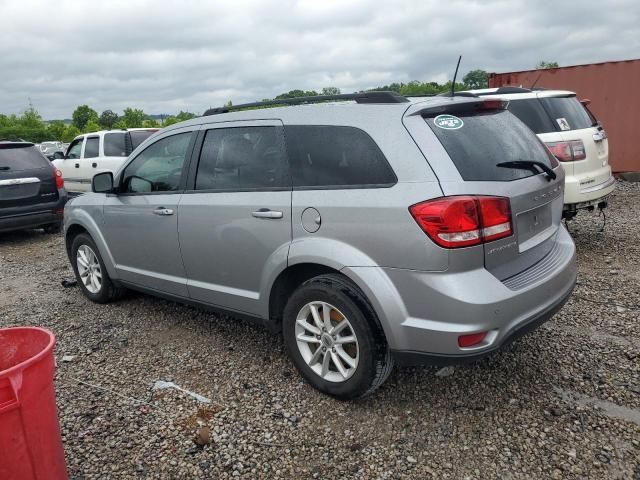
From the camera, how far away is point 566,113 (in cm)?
585

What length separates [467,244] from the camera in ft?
8.03

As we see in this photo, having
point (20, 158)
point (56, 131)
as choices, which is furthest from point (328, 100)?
point (56, 131)

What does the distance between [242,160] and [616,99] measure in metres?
10.9

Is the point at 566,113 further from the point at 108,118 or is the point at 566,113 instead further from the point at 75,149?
the point at 108,118

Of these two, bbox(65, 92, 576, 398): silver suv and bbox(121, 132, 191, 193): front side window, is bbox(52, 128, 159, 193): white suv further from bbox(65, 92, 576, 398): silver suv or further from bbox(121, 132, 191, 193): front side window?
bbox(65, 92, 576, 398): silver suv

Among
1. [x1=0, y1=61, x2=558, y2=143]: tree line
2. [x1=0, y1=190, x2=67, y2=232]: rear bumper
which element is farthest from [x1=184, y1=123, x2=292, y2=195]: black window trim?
[x1=0, y1=61, x2=558, y2=143]: tree line

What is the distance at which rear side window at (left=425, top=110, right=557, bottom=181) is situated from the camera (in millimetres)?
2605

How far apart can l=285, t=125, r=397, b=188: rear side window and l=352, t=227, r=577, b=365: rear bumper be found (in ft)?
1.66

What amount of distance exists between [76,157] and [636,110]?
12.5 meters

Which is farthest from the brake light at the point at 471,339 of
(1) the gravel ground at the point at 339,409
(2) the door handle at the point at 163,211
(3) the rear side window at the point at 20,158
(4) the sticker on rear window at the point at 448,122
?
(3) the rear side window at the point at 20,158

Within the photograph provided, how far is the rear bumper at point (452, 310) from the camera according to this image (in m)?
2.45

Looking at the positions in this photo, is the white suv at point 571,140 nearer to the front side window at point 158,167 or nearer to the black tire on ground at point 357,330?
the front side window at point 158,167

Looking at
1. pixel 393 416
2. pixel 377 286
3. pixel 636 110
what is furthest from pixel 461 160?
pixel 636 110

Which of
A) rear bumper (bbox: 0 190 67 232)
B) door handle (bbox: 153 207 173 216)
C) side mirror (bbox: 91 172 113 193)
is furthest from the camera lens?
rear bumper (bbox: 0 190 67 232)
